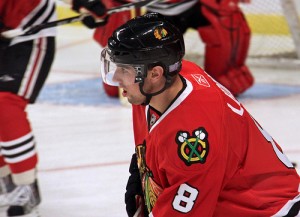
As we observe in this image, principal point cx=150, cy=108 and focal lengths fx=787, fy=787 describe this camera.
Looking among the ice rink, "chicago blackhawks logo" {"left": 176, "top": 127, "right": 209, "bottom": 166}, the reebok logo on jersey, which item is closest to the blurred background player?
the ice rink

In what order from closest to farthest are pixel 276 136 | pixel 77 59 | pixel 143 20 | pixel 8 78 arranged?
pixel 143 20
pixel 8 78
pixel 276 136
pixel 77 59

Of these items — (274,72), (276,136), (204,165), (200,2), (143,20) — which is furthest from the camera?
(274,72)

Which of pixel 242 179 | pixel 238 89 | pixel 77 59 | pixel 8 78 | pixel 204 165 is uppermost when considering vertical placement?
pixel 204 165

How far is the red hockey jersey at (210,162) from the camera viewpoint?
1.58m

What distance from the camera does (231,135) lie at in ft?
5.36

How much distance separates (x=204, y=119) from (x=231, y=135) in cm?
8

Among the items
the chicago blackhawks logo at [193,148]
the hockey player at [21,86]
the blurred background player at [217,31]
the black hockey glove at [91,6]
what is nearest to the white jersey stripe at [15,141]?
the hockey player at [21,86]

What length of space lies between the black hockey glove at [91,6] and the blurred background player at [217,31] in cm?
134

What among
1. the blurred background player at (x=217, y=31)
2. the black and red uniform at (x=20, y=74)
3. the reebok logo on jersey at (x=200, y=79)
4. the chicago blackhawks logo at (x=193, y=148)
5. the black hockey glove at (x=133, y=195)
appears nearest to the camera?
the chicago blackhawks logo at (x=193, y=148)

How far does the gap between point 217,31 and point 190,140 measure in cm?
284

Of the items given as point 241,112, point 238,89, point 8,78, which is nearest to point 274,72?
point 238,89

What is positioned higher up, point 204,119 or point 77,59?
point 204,119

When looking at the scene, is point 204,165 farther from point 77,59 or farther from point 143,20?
point 77,59

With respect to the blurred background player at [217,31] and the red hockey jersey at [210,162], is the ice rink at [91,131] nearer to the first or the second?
the blurred background player at [217,31]
